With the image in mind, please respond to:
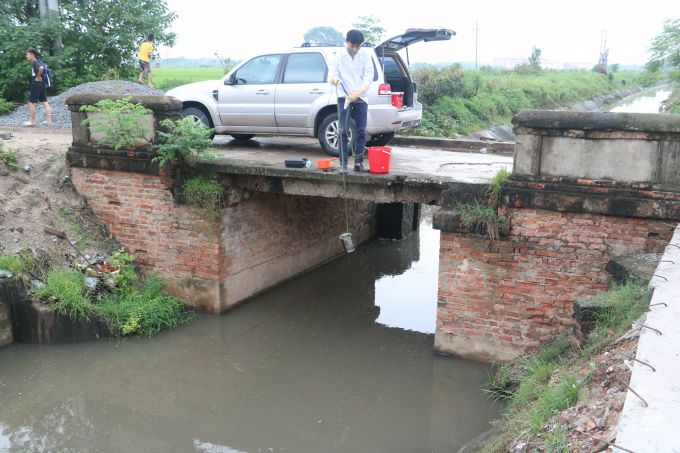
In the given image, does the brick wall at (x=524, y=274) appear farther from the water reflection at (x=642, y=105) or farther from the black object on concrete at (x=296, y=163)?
the water reflection at (x=642, y=105)

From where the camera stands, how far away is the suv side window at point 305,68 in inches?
336

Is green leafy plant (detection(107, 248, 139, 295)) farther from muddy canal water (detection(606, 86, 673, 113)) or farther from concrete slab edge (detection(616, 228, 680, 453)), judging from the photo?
muddy canal water (detection(606, 86, 673, 113))

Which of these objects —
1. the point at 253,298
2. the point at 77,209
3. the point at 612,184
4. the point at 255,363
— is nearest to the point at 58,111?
the point at 77,209

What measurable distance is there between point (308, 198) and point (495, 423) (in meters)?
6.20

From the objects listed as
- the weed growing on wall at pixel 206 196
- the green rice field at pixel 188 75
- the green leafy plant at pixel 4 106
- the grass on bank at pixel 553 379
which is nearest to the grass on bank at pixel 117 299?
the weed growing on wall at pixel 206 196

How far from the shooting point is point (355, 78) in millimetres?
7016

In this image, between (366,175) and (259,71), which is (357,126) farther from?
(259,71)

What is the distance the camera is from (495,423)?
5125mm

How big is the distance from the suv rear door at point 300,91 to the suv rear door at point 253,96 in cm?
16

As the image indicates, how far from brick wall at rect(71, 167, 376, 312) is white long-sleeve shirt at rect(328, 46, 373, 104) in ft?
8.50

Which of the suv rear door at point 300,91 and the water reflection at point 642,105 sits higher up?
the water reflection at point 642,105

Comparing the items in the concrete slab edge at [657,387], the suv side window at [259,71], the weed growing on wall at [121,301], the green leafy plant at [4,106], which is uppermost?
the suv side window at [259,71]

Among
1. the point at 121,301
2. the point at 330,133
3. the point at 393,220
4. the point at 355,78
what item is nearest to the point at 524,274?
the point at 355,78

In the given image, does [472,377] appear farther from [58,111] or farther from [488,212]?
[58,111]
